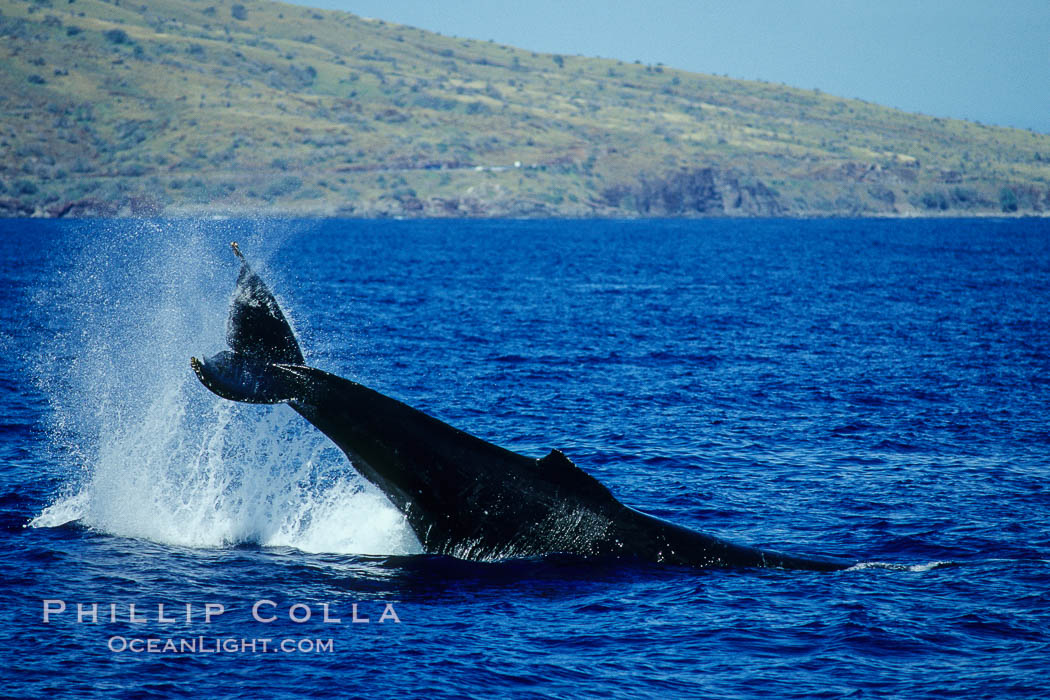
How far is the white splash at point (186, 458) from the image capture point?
1975 centimetres

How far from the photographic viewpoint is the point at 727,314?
6369cm

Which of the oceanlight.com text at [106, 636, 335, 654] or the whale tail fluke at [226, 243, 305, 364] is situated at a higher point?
the whale tail fluke at [226, 243, 305, 364]

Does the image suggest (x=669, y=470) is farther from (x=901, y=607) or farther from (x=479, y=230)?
(x=479, y=230)

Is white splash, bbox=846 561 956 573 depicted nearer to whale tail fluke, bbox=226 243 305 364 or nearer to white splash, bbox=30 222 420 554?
white splash, bbox=30 222 420 554

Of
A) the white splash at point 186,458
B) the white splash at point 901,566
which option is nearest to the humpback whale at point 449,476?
the white splash at point 901,566

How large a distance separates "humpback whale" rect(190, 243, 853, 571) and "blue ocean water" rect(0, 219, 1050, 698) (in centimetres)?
45

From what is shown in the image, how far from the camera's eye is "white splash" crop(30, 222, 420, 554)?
19.8 meters

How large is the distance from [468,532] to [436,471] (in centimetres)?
130

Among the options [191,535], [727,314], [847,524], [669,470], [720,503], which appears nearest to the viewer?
[191,535]

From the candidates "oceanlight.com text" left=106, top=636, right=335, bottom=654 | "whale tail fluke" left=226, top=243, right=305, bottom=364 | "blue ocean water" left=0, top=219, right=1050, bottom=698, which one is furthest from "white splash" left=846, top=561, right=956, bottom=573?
"whale tail fluke" left=226, top=243, right=305, bottom=364

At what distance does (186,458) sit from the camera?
2430 cm

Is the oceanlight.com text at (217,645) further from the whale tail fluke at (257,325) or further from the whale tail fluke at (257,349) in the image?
the whale tail fluke at (257,325)

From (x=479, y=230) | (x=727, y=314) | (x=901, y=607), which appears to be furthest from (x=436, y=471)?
(x=479, y=230)

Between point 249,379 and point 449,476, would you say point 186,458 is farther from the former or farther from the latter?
point 449,476
